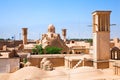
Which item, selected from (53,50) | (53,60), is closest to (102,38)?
(53,60)

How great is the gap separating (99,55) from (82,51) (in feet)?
55.6

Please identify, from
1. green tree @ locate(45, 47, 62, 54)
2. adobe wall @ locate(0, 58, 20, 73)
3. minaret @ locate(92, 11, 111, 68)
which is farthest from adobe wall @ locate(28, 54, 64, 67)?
minaret @ locate(92, 11, 111, 68)

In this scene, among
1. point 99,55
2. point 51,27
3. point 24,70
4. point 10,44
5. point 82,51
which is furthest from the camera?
point 10,44

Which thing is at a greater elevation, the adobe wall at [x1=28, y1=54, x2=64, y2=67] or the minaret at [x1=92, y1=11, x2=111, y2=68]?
the minaret at [x1=92, y1=11, x2=111, y2=68]

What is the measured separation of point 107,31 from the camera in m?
22.3

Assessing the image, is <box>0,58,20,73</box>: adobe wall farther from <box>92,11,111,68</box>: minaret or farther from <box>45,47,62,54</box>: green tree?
<box>45,47,62,54</box>: green tree

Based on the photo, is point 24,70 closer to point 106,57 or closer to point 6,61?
point 6,61

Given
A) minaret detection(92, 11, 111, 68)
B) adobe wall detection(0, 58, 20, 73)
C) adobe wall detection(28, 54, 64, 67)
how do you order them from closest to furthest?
adobe wall detection(0, 58, 20, 73) < minaret detection(92, 11, 111, 68) < adobe wall detection(28, 54, 64, 67)

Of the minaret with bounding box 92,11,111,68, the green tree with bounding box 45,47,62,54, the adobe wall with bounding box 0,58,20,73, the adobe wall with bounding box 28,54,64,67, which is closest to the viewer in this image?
the adobe wall with bounding box 0,58,20,73

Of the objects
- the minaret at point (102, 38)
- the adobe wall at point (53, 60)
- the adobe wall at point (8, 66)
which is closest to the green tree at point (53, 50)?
the adobe wall at point (53, 60)

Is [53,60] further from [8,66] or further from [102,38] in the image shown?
[8,66]

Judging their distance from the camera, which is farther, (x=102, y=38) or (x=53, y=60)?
(x=53, y=60)

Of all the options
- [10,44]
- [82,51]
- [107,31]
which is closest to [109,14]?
[107,31]

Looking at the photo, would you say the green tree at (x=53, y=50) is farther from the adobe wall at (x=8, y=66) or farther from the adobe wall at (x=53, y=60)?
the adobe wall at (x=8, y=66)
